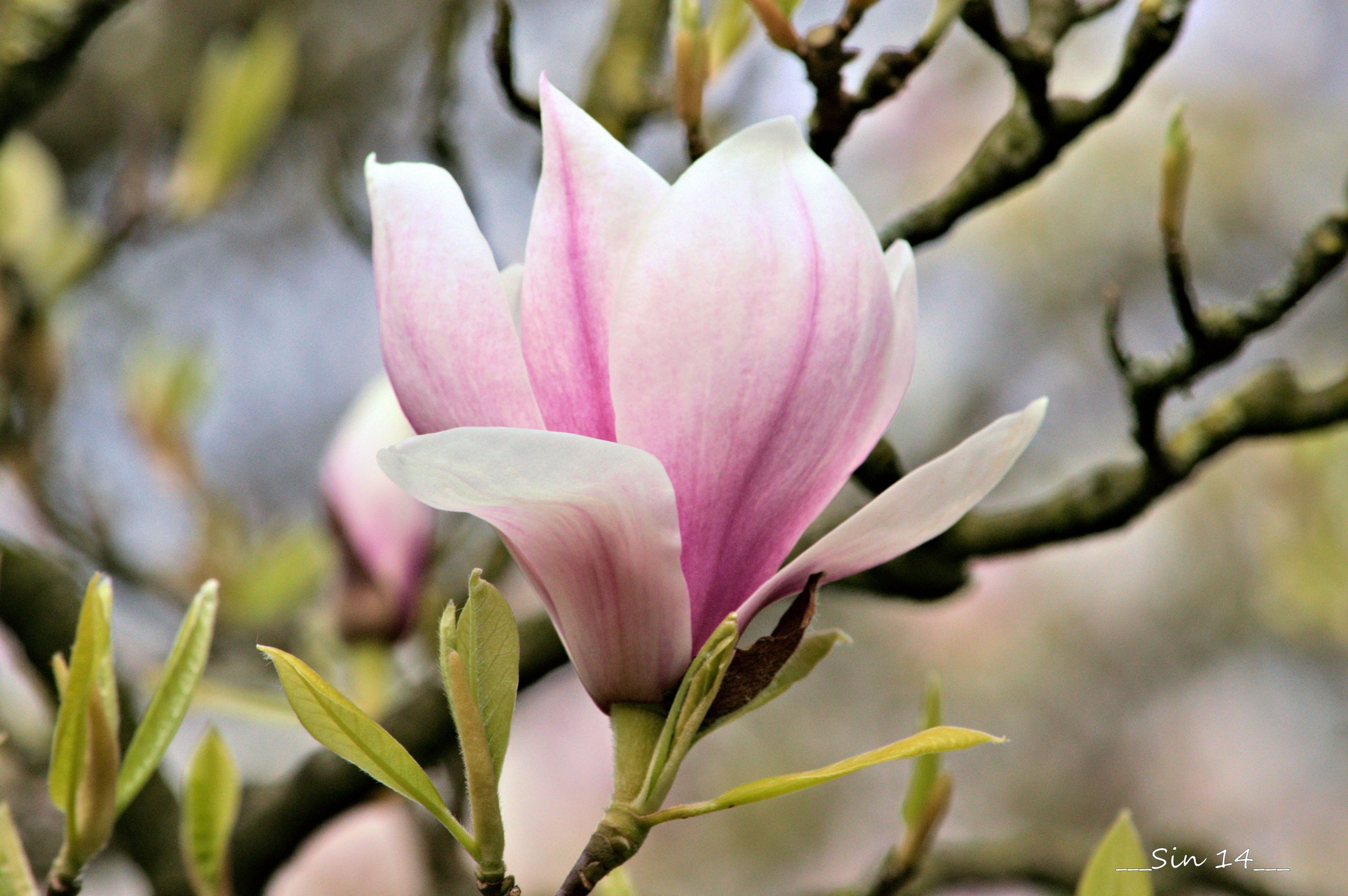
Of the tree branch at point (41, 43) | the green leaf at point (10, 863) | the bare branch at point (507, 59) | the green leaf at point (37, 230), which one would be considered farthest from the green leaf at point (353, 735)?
the green leaf at point (37, 230)

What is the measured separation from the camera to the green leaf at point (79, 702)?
35 cm

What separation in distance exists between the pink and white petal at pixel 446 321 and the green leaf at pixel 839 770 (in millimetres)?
104

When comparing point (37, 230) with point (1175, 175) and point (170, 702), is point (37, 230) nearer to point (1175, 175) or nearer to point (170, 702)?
point (170, 702)

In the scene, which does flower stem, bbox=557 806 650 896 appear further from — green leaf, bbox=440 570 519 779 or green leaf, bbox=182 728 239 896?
green leaf, bbox=182 728 239 896

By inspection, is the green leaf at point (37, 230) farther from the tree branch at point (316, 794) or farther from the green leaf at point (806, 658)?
the green leaf at point (806, 658)

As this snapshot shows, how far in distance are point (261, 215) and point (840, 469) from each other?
118 inches

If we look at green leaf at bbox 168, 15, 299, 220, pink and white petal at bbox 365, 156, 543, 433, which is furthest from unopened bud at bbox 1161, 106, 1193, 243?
green leaf at bbox 168, 15, 299, 220

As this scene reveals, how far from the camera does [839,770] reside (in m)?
0.31

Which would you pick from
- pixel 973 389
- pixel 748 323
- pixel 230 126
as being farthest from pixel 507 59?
pixel 973 389

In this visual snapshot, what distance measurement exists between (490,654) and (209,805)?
0.20 metres

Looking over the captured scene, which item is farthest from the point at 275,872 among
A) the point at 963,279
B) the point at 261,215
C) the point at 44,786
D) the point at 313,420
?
the point at 261,215

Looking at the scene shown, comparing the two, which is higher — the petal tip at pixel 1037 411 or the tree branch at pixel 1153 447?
the petal tip at pixel 1037 411

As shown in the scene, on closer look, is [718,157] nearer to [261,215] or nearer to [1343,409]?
[1343,409]

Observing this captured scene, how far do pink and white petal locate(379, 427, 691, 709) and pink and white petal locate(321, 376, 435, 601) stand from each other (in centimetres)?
39
